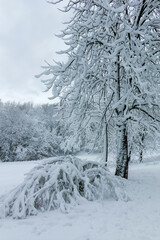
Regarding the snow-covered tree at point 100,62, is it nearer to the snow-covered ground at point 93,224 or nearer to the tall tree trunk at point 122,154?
the tall tree trunk at point 122,154

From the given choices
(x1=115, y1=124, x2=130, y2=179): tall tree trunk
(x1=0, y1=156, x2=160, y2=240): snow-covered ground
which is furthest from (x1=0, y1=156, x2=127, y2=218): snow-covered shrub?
(x1=115, y1=124, x2=130, y2=179): tall tree trunk

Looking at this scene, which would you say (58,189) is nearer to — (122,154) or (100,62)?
(122,154)

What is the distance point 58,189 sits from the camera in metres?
4.73

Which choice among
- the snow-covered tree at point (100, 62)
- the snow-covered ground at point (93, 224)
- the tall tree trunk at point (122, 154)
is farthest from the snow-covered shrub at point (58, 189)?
the snow-covered tree at point (100, 62)

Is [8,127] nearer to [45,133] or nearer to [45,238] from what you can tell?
[45,133]

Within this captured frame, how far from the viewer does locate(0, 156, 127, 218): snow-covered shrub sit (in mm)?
4285

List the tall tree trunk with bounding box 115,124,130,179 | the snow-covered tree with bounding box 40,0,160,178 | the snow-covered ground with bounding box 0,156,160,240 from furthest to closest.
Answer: the tall tree trunk with bounding box 115,124,130,179 < the snow-covered tree with bounding box 40,0,160,178 < the snow-covered ground with bounding box 0,156,160,240

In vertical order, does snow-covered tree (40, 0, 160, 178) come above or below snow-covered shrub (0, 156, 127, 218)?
above

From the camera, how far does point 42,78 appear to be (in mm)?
6934

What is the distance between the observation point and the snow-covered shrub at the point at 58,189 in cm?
429

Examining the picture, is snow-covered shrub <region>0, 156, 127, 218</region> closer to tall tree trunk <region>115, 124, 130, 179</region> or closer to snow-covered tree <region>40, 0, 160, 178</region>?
tall tree trunk <region>115, 124, 130, 179</region>

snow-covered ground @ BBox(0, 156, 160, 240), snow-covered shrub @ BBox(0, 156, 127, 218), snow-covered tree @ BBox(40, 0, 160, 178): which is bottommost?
snow-covered ground @ BBox(0, 156, 160, 240)

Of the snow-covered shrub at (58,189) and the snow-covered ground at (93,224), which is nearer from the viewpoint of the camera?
the snow-covered ground at (93,224)

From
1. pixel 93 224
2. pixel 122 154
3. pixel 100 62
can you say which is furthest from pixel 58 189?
pixel 100 62
